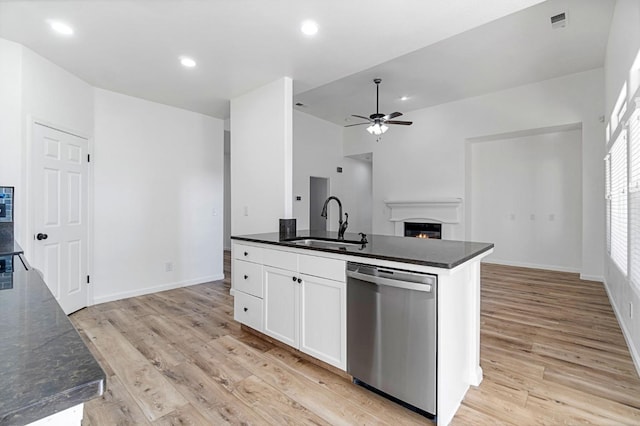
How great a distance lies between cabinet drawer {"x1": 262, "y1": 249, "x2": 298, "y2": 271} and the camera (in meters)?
2.38

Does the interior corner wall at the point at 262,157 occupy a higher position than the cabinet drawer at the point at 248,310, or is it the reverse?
the interior corner wall at the point at 262,157

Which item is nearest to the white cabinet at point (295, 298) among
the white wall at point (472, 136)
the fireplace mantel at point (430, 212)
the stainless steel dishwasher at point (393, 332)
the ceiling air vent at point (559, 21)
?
the stainless steel dishwasher at point (393, 332)

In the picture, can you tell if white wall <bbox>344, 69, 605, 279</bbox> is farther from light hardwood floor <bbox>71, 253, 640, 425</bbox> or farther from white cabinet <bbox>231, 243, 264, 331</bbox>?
white cabinet <bbox>231, 243, 264, 331</bbox>

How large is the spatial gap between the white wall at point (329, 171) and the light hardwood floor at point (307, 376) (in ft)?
12.4

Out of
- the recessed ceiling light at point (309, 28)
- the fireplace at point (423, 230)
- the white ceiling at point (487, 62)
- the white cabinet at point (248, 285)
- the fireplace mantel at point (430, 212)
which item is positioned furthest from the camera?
the fireplace at point (423, 230)

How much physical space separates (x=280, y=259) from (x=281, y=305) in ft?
1.23

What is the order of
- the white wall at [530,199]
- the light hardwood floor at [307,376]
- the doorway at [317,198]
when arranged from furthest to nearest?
A: the doorway at [317,198], the white wall at [530,199], the light hardwood floor at [307,376]

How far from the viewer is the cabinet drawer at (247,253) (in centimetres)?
272

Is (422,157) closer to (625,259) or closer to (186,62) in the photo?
(625,259)

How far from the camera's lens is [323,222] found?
7.56m

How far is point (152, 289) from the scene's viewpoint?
4406mm

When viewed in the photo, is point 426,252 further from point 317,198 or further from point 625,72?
point 317,198

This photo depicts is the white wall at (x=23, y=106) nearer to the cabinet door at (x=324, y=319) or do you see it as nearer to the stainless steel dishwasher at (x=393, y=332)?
the cabinet door at (x=324, y=319)

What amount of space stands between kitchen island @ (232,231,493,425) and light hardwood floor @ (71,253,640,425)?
0.18 metres
